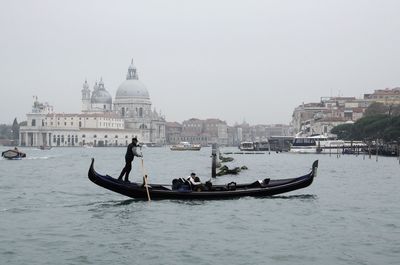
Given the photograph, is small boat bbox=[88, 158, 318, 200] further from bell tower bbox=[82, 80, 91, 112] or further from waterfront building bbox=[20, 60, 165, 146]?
bell tower bbox=[82, 80, 91, 112]

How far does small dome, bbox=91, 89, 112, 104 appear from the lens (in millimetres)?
180125

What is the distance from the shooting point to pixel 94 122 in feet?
530

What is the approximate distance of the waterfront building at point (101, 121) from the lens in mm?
155875

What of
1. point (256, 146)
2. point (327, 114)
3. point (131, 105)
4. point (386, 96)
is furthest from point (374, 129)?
point (131, 105)

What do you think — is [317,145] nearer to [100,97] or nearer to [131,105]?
[131,105]

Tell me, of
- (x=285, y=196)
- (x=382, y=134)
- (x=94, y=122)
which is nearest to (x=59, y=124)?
(x=94, y=122)

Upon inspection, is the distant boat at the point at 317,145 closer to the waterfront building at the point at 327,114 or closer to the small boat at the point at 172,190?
the waterfront building at the point at 327,114

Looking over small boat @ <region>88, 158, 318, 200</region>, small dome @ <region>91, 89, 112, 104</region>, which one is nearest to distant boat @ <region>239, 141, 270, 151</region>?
small dome @ <region>91, 89, 112, 104</region>

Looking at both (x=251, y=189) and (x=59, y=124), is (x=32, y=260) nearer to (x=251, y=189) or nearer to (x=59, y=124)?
(x=251, y=189)

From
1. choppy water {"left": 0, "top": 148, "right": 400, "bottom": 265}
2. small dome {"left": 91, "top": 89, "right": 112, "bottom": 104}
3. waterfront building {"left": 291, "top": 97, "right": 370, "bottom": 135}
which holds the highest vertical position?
small dome {"left": 91, "top": 89, "right": 112, "bottom": 104}

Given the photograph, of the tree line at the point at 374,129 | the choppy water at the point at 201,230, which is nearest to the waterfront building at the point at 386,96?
the tree line at the point at 374,129

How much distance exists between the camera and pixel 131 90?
177m

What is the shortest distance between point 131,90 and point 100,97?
888 cm

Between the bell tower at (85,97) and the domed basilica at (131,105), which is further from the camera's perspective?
the bell tower at (85,97)
